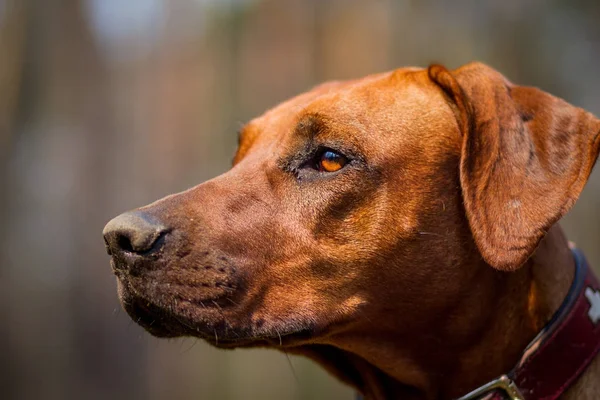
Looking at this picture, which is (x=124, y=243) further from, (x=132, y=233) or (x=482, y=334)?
(x=482, y=334)

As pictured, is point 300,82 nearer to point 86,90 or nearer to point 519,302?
point 86,90

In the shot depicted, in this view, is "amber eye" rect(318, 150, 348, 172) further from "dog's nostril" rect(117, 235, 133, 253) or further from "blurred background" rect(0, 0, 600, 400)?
"blurred background" rect(0, 0, 600, 400)

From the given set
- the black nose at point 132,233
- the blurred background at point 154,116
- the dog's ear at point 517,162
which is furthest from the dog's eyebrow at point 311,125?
the blurred background at point 154,116

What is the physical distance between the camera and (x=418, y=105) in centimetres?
277

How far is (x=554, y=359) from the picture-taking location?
2398 mm

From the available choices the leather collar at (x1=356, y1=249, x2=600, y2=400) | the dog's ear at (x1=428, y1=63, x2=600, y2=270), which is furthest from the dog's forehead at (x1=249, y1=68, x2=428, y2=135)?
the leather collar at (x1=356, y1=249, x2=600, y2=400)

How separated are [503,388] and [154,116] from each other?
22.3 ft

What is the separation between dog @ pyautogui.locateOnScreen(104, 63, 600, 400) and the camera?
2367 millimetres

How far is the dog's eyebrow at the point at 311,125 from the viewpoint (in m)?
2.73

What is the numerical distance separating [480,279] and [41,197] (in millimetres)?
5939

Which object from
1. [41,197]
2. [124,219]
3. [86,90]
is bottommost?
[41,197]

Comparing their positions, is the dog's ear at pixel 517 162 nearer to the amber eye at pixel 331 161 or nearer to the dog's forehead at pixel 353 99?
the dog's forehead at pixel 353 99

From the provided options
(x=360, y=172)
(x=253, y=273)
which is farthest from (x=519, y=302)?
(x=253, y=273)

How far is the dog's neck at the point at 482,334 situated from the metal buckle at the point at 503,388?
17cm
